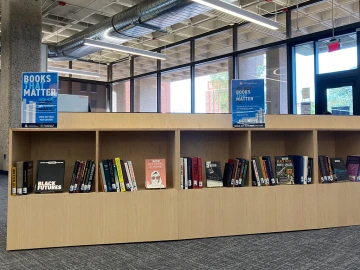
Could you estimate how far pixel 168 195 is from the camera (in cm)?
282

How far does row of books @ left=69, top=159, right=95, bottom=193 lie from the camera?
271cm

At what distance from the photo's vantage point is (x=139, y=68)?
409 inches

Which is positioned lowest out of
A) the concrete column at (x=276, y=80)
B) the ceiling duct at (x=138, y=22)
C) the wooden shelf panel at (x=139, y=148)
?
the wooden shelf panel at (x=139, y=148)

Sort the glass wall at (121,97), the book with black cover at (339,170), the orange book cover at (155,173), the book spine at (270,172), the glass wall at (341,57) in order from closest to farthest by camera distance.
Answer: the orange book cover at (155,173) → the book spine at (270,172) → the book with black cover at (339,170) → the glass wall at (341,57) → the glass wall at (121,97)

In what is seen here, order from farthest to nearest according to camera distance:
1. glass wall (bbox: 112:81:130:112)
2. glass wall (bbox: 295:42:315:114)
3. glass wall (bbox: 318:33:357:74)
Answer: glass wall (bbox: 112:81:130:112) < glass wall (bbox: 295:42:315:114) < glass wall (bbox: 318:33:357:74)

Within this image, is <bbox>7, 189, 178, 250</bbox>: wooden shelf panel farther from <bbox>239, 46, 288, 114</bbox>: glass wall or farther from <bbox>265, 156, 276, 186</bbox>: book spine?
<bbox>239, 46, 288, 114</bbox>: glass wall

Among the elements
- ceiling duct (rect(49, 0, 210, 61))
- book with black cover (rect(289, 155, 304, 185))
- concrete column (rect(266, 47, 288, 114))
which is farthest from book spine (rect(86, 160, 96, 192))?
concrete column (rect(266, 47, 288, 114))

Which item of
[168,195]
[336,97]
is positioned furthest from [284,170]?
[336,97]

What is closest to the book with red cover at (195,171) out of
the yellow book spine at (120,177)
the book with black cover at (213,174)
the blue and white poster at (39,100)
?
the book with black cover at (213,174)

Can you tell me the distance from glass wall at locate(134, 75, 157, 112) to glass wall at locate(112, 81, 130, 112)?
41 cm

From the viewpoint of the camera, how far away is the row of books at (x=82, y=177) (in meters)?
Answer: 2.71

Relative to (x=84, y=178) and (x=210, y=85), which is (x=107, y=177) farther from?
(x=210, y=85)

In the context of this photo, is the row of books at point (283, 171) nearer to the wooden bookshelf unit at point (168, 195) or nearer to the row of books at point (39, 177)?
the wooden bookshelf unit at point (168, 195)

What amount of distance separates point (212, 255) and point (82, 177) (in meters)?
1.29
